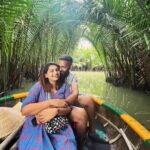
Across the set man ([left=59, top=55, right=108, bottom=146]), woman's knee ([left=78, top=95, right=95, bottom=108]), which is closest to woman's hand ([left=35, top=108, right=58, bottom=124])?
man ([left=59, top=55, right=108, bottom=146])

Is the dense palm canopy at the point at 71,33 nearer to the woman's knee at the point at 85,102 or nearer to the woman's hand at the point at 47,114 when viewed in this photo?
the woman's knee at the point at 85,102

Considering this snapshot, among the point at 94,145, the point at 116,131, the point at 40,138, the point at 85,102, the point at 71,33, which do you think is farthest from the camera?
the point at 71,33

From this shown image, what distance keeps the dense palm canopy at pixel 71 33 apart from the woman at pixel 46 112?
1.38 m

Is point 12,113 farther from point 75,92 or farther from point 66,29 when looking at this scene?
point 66,29

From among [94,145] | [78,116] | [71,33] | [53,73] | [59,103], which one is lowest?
[94,145]

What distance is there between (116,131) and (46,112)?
3.90 ft

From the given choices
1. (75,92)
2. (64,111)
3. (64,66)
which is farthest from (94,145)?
(64,66)

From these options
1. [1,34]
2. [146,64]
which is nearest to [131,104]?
[146,64]

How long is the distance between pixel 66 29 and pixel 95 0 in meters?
3.83

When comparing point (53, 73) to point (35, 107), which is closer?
point (35, 107)

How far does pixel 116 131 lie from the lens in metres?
3.43

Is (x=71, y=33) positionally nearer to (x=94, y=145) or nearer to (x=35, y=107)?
(x=94, y=145)

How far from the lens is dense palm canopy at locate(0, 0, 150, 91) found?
4.28 meters

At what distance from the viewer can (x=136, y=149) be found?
8.94 ft
